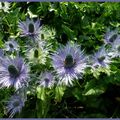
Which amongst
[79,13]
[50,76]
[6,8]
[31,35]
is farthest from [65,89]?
[6,8]

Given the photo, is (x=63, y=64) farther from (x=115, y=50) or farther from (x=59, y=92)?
(x=115, y=50)

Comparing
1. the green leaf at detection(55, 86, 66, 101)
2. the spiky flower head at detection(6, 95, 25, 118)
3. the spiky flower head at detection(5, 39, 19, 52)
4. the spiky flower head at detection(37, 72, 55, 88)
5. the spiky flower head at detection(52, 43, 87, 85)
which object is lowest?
the spiky flower head at detection(6, 95, 25, 118)

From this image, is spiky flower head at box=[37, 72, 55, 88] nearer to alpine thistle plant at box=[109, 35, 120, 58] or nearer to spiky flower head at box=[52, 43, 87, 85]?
spiky flower head at box=[52, 43, 87, 85]

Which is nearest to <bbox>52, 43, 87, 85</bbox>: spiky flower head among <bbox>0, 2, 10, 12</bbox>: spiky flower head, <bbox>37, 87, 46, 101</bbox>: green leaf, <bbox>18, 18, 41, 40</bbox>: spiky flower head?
<bbox>37, 87, 46, 101</bbox>: green leaf

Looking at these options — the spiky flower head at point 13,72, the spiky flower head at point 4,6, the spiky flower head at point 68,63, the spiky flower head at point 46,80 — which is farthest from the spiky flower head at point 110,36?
the spiky flower head at point 4,6

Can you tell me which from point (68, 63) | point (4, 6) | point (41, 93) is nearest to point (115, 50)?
point (68, 63)

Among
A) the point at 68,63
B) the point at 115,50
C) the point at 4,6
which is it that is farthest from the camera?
the point at 4,6
